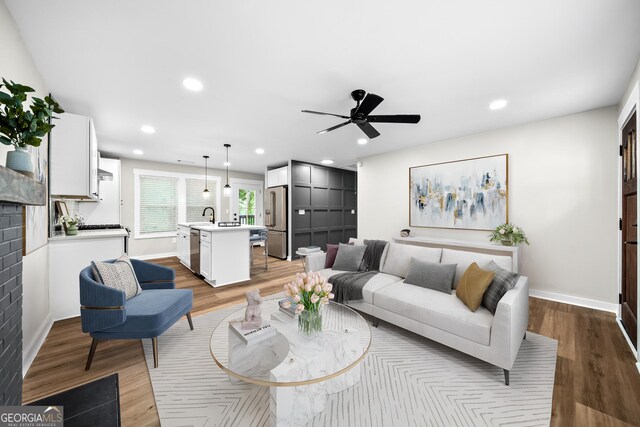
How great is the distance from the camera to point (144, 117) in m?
3.49

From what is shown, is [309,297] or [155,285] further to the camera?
[155,285]

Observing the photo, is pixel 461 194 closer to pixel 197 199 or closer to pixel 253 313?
pixel 253 313

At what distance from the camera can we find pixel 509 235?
12.0ft

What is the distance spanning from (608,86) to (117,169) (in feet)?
26.1

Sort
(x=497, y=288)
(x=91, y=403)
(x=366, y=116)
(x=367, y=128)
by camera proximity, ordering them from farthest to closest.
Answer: (x=367, y=128) → (x=366, y=116) → (x=497, y=288) → (x=91, y=403)

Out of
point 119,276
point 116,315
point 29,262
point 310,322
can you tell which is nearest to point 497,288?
point 310,322

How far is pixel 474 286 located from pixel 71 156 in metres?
4.45

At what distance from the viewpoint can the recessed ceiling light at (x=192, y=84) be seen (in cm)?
252

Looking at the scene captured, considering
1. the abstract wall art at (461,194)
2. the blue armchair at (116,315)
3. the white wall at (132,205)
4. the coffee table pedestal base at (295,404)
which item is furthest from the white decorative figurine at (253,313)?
the white wall at (132,205)

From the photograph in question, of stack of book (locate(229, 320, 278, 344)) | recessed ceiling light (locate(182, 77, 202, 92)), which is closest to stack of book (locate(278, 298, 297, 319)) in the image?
stack of book (locate(229, 320, 278, 344))

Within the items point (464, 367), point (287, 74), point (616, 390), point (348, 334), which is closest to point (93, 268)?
point (348, 334)

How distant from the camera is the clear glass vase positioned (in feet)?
5.61

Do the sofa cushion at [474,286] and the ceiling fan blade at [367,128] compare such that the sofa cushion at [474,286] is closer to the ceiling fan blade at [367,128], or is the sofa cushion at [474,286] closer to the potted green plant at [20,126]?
the ceiling fan blade at [367,128]

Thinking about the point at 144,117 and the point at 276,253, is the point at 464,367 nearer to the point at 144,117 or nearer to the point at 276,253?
the point at 144,117
